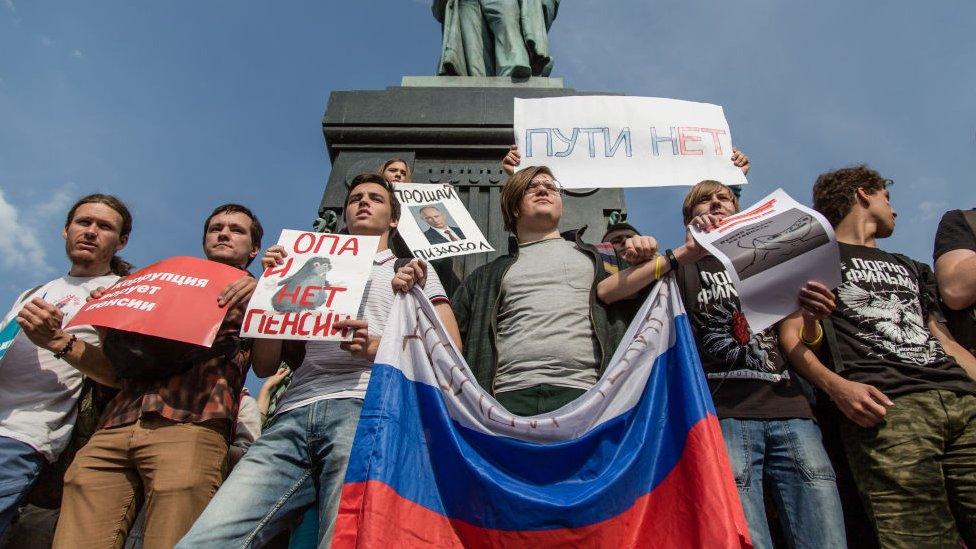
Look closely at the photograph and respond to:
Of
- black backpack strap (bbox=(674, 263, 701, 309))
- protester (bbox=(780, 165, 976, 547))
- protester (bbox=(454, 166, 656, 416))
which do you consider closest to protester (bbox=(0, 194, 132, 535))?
protester (bbox=(454, 166, 656, 416))

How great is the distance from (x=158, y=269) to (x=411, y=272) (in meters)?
1.19

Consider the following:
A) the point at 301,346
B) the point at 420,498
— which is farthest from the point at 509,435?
the point at 301,346

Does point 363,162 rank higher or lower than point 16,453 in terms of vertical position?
higher

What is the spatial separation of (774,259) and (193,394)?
2.40 meters

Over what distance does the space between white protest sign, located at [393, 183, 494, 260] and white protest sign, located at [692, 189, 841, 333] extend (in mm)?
1395

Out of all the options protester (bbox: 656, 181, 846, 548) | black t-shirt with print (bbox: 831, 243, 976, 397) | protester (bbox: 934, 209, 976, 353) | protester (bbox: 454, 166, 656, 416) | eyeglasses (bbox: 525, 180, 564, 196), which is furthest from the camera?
eyeglasses (bbox: 525, 180, 564, 196)

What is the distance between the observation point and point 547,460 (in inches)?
97.2

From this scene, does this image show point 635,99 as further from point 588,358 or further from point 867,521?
point 867,521

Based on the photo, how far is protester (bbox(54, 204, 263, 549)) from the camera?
262 centimetres

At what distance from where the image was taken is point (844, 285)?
311 cm

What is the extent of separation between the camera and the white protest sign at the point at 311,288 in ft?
9.29

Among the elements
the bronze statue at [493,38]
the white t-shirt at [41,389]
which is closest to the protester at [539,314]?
the white t-shirt at [41,389]

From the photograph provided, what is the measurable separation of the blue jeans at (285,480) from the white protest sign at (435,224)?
1284mm

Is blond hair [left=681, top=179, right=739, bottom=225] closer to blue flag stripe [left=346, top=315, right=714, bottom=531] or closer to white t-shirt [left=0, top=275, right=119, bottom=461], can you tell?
blue flag stripe [left=346, top=315, right=714, bottom=531]
